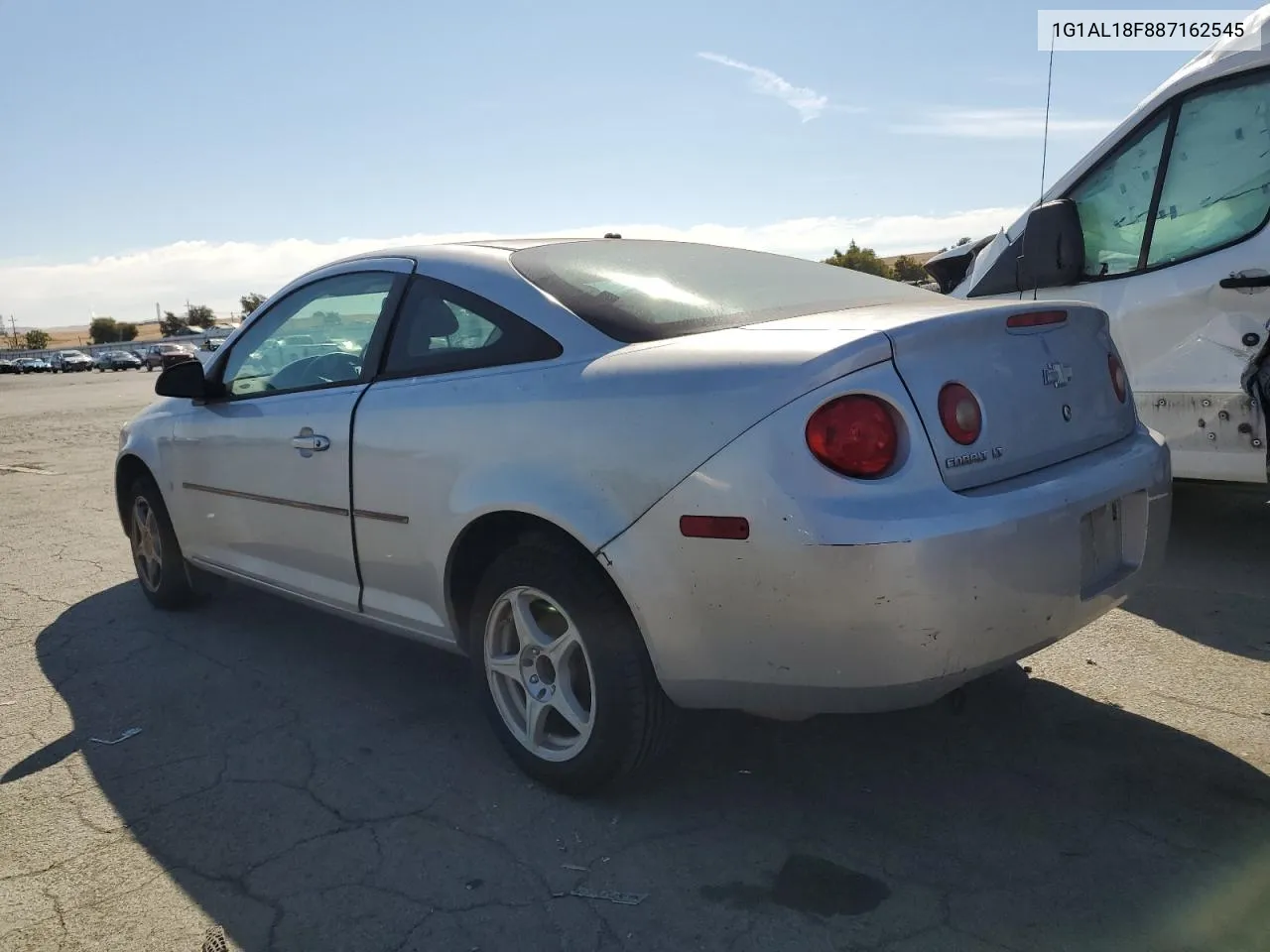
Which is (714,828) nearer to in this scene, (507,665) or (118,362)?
(507,665)

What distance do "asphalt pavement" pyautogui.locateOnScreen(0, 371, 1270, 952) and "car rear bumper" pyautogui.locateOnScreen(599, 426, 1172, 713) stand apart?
0.44 meters

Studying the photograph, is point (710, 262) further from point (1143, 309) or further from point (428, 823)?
point (1143, 309)

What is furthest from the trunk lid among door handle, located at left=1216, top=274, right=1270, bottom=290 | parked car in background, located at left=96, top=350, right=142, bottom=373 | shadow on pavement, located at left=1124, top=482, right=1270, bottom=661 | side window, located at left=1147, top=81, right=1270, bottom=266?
parked car in background, located at left=96, top=350, right=142, bottom=373

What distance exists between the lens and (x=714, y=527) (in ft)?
7.73

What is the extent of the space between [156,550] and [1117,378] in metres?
4.23

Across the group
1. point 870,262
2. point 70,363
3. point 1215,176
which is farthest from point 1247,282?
point 70,363

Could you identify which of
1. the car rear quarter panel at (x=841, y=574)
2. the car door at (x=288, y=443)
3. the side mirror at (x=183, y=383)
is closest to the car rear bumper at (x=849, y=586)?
the car rear quarter panel at (x=841, y=574)

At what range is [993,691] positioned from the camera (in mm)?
3414

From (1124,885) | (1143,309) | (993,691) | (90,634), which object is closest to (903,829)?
(1124,885)

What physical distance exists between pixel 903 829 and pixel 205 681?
273cm

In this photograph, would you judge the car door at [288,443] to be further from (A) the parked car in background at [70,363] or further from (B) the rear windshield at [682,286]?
(A) the parked car in background at [70,363]

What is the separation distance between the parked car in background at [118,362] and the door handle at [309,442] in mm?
68721

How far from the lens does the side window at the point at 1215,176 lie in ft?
14.7

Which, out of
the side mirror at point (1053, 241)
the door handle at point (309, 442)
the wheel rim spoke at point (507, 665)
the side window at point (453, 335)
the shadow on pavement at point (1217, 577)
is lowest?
the shadow on pavement at point (1217, 577)
